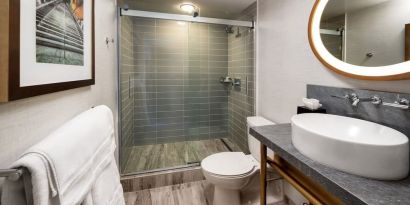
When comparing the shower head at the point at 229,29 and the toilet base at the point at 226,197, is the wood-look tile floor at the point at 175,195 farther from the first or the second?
the shower head at the point at 229,29

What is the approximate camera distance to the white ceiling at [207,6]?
7.22 ft

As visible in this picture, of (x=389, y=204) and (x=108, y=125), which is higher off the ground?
(x=108, y=125)

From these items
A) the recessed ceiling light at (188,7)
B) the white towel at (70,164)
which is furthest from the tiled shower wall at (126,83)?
the white towel at (70,164)

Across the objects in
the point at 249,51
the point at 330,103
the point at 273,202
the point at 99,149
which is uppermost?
the point at 249,51

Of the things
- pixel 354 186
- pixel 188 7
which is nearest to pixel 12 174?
pixel 354 186

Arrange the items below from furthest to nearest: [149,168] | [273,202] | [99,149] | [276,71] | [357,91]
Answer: [149,168]
[276,71]
[273,202]
[357,91]
[99,149]

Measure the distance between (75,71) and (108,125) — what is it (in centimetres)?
31

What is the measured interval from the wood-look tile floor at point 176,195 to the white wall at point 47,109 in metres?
0.97

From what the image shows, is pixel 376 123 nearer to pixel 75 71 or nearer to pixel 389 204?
pixel 389 204

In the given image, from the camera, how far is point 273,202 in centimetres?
167

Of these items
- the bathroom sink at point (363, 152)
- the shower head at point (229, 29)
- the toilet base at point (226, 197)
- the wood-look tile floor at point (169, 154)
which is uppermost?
the shower head at point (229, 29)

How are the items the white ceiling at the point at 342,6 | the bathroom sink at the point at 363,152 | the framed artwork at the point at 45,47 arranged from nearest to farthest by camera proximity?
1. the framed artwork at the point at 45,47
2. the bathroom sink at the point at 363,152
3. the white ceiling at the point at 342,6

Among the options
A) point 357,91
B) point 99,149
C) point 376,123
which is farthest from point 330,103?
point 99,149

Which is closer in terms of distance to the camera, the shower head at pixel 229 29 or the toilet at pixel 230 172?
the toilet at pixel 230 172
